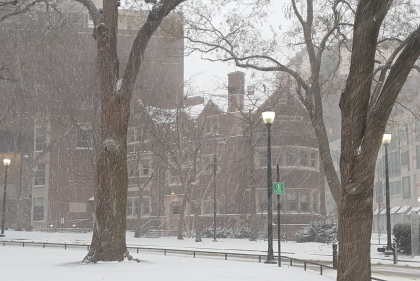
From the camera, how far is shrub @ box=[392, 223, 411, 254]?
26906 mm

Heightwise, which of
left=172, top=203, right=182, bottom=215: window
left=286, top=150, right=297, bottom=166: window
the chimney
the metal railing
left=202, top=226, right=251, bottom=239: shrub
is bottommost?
left=202, top=226, right=251, bottom=239: shrub

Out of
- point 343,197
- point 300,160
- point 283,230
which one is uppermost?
point 300,160

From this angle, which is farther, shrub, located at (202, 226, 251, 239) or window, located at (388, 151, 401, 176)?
window, located at (388, 151, 401, 176)

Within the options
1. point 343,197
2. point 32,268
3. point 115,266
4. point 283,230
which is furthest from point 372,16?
point 283,230

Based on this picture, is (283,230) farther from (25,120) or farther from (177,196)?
(25,120)

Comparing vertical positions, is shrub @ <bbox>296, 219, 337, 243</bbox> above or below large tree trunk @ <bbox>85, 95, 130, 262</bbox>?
below

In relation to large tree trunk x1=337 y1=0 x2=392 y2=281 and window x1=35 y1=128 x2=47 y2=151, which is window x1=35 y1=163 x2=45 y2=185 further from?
large tree trunk x1=337 y1=0 x2=392 y2=281

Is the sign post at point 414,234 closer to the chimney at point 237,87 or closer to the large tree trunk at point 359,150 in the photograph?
the large tree trunk at point 359,150

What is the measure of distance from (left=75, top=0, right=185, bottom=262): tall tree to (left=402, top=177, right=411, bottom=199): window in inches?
2388

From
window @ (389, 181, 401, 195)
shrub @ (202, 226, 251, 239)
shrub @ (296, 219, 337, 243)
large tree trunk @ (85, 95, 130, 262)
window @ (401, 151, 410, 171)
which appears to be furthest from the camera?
window @ (389, 181, 401, 195)

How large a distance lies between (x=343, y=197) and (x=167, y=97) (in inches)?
1359

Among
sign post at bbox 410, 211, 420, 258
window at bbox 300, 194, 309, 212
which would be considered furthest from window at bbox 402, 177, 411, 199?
sign post at bbox 410, 211, 420, 258

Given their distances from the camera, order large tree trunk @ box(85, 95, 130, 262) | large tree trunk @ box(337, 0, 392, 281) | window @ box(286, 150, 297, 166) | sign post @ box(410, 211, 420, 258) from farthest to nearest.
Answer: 1. window @ box(286, 150, 297, 166)
2. sign post @ box(410, 211, 420, 258)
3. large tree trunk @ box(85, 95, 130, 262)
4. large tree trunk @ box(337, 0, 392, 281)

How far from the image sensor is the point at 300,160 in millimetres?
47156
